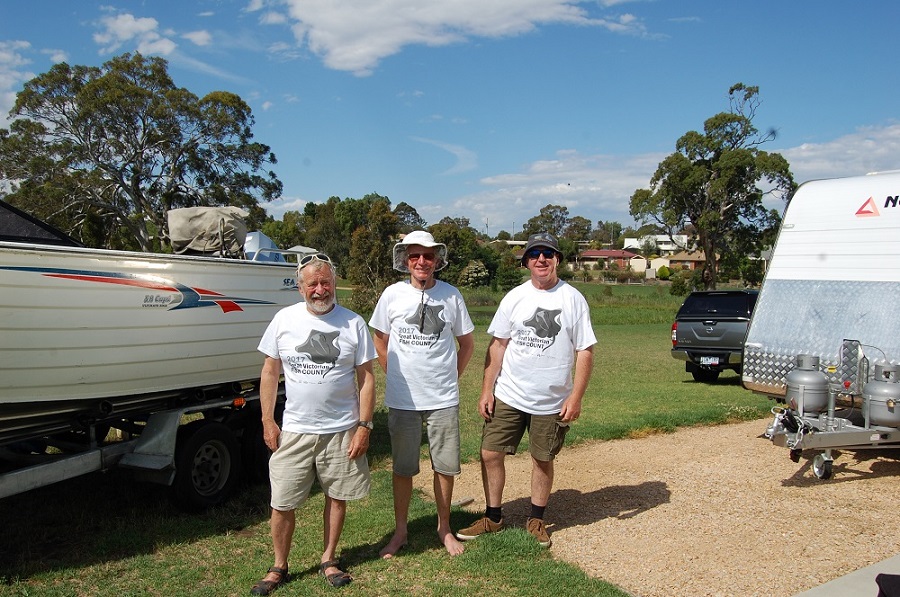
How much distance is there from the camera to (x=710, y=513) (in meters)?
5.72

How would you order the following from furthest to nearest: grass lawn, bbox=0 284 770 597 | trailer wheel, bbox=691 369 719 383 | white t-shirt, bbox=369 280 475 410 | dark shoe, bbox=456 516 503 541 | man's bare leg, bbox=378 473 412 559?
trailer wheel, bbox=691 369 719 383
dark shoe, bbox=456 516 503 541
man's bare leg, bbox=378 473 412 559
white t-shirt, bbox=369 280 475 410
grass lawn, bbox=0 284 770 597

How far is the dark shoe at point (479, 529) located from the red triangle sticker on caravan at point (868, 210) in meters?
4.92

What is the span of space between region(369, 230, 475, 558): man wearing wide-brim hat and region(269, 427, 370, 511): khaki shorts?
0.43 m

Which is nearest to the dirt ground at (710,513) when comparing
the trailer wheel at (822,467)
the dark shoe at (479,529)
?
the trailer wheel at (822,467)

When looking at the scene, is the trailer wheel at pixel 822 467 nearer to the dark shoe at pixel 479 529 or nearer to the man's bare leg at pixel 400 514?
the dark shoe at pixel 479 529

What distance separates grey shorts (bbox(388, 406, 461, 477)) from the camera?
4.73 meters

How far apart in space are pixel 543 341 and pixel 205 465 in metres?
3.23

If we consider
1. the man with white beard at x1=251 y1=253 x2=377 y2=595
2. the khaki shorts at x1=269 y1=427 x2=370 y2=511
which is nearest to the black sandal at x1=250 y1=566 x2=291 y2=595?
the man with white beard at x1=251 y1=253 x2=377 y2=595

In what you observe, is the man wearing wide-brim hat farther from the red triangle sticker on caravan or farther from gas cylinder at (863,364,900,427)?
the red triangle sticker on caravan

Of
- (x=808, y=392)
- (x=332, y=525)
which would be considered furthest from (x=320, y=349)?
(x=808, y=392)

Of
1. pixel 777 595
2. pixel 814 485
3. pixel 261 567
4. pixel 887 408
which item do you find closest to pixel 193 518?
pixel 261 567

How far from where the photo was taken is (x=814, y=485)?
21.3 ft

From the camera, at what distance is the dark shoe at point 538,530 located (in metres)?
5.02

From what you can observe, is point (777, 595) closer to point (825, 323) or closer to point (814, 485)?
point (814, 485)
